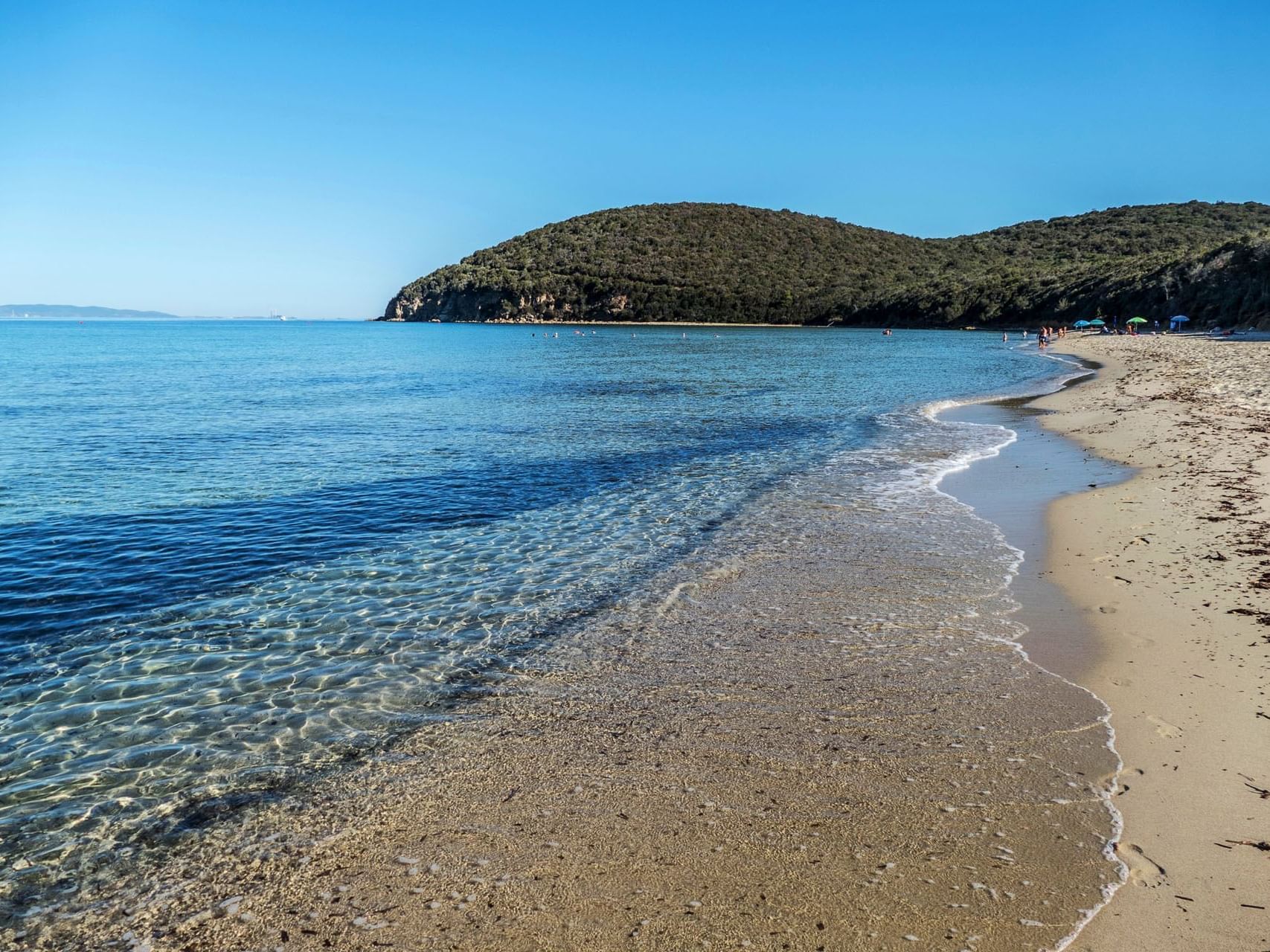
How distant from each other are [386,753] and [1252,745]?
214 inches

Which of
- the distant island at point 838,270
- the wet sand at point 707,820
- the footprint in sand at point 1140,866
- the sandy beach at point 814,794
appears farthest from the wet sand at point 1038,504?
the distant island at point 838,270

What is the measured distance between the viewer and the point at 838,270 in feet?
511

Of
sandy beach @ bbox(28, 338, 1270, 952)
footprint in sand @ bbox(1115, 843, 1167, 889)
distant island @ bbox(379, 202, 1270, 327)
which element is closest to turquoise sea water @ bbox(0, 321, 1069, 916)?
sandy beach @ bbox(28, 338, 1270, 952)

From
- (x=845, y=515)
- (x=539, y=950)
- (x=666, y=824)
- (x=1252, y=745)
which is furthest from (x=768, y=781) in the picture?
(x=845, y=515)

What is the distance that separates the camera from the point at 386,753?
5191 mm

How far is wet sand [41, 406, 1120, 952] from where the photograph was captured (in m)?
3.52

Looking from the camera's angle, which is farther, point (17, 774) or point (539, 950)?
point (17, 774)

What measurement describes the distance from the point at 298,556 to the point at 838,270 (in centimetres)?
15831

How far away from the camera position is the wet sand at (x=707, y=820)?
352 centimetres

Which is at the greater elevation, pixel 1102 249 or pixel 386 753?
pixel 1102 249

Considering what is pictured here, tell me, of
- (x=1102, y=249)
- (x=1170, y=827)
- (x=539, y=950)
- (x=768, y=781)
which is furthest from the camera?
(x=1102, y=249)

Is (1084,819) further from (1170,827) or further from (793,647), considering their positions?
(793,647)

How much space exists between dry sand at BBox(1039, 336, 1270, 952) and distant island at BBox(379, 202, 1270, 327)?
8224 cm

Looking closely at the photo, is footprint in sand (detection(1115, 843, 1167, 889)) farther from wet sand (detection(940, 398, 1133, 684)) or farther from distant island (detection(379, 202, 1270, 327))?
distant island (detection(379, 202, 1270, 327))
